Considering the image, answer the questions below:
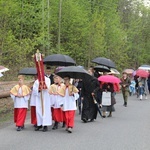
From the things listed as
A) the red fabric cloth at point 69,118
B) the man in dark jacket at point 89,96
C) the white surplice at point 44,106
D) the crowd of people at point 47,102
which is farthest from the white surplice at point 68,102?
the man in dark jacket at point 89,96

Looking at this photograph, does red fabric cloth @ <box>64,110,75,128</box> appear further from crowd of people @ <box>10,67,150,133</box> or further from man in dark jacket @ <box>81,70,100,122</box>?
man in dark jacket @ <box>81,70,100,122</box>

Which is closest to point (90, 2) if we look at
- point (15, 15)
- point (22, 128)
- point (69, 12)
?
point (69, 12)

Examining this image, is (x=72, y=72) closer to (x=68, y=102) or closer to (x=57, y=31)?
(x=68, y=102)

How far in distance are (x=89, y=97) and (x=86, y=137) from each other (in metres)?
3.42

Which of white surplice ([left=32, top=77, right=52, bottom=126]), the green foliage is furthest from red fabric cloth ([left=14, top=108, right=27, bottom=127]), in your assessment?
the green foliage

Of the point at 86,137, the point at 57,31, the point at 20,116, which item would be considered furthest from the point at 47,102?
the point at 57,31

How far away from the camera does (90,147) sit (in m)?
9.12

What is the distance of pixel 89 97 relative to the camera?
13727 millimetres

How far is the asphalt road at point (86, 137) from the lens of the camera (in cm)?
917

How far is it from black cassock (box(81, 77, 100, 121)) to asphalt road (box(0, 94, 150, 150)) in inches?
12.4

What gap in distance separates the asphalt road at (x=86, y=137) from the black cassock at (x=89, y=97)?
0.31 m

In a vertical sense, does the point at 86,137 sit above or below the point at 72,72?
below

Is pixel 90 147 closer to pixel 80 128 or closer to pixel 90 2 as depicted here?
pixel 80 128

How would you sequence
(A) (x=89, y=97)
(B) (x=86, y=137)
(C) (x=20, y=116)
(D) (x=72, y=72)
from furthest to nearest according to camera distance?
1. (A) (x=89, y=97)
2. (D) (x=72, y=72)
3. (C) (x=20, y=116)
4. (B) (x=86, y=137)
